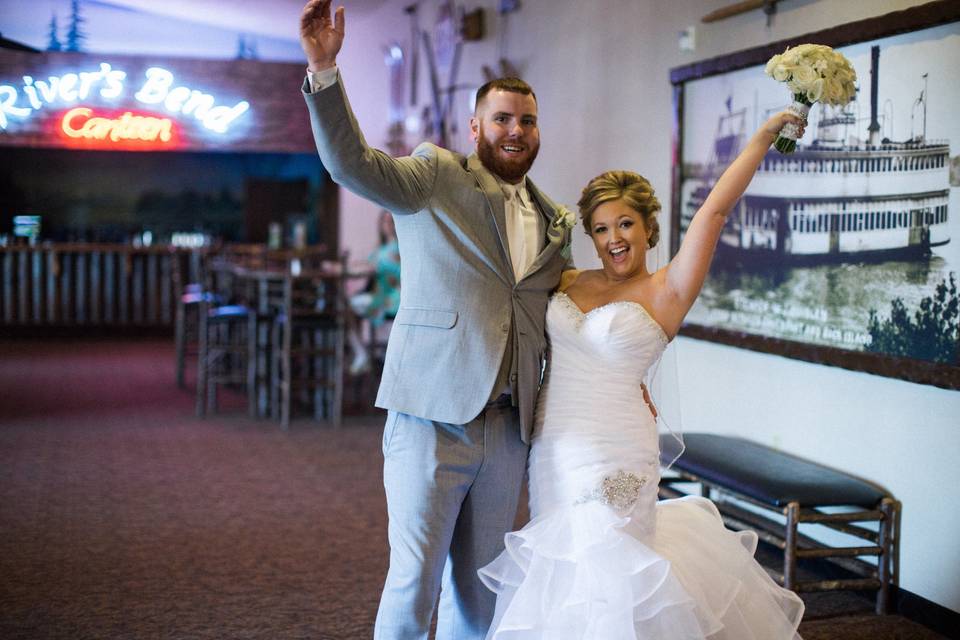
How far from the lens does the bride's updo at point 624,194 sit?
2.54m

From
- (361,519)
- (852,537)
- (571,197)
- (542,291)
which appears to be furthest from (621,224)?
(571,197)

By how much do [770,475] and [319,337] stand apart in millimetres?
4496

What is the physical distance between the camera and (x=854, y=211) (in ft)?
12.4

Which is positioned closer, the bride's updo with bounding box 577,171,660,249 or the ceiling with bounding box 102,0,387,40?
the bride's updo with bounding box 577,171,660,249

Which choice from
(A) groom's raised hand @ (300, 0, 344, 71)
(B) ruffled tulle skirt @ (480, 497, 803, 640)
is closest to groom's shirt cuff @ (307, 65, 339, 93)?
(A) groom's raised hand @ (300, 0, 344, 71)

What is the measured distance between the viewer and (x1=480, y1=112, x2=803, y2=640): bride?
Result: 7.57 feet

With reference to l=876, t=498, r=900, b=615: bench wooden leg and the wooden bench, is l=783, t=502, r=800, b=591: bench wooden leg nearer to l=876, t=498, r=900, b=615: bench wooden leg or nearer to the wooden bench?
the wooden bench

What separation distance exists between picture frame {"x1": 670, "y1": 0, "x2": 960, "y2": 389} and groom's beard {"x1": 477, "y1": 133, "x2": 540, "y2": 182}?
1646 millimetres

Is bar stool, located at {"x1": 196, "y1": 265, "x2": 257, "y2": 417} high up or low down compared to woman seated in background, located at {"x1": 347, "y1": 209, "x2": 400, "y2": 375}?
down

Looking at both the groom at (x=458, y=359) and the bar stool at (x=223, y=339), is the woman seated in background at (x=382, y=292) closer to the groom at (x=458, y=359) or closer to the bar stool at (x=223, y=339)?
the bar stool at (x=223, y=339)

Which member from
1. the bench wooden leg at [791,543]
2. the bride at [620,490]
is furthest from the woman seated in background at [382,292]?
the bride at [620,490]

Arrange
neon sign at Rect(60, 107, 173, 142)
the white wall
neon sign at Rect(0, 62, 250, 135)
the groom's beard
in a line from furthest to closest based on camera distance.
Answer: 1. neon sign at Rect(60, 107, 173, 142)
2. neon sign at Rect(0, 62, 250, 135)
3. the white wall
4. the groom's beard

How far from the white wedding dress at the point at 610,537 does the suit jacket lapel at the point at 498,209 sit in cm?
20

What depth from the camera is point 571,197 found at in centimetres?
641
